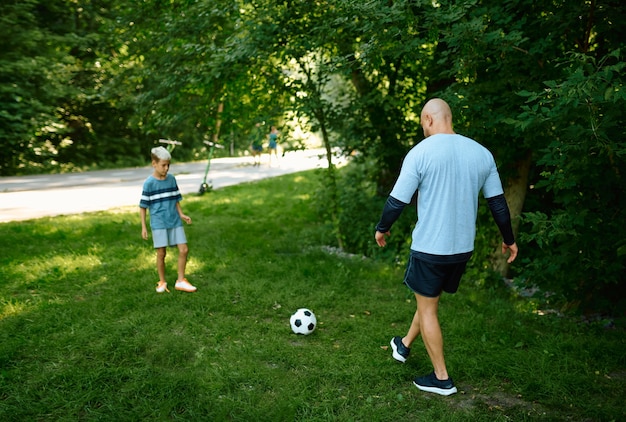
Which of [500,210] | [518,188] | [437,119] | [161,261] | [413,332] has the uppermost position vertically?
[437,119]

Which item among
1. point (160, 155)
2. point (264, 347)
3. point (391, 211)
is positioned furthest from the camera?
point (160, 155)

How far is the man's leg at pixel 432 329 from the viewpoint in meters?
3.66

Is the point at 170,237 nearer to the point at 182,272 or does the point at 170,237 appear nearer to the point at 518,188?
the point at 182,272

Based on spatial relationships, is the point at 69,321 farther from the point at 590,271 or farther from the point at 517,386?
the point at 590,271

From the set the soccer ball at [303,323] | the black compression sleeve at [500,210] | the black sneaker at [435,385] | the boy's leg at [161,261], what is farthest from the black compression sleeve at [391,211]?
the boy's leg at [161,261]

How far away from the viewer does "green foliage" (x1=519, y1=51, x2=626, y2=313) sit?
148 inches

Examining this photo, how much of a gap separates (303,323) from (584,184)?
116 inches

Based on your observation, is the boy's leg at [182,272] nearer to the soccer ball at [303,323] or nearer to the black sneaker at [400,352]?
the soccer ball at [303,323]

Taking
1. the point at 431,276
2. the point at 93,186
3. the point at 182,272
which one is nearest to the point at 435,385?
the point at 431,276

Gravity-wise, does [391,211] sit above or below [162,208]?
above

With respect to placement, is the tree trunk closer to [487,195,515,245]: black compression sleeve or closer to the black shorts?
[487,195,515,245]: black compression sleeve

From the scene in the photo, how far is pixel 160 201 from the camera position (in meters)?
5.66

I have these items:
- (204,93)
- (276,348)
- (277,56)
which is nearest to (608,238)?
(276,348)

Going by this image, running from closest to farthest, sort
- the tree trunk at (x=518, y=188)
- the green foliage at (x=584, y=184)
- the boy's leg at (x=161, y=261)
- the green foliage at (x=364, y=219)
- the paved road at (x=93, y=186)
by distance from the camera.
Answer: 1. the green foliage at (x=584, y=184)
2. the boy's leg at (x=161, y=261)
3. the tree trunk at (x=518, y=188)
4. the green foliage at (x=364, y=219)
5. the paved road at (x=93, y=186)
